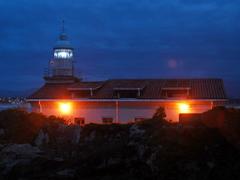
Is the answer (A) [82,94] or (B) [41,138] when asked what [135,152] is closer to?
(B) [41,138]

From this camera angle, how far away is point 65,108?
29047mm

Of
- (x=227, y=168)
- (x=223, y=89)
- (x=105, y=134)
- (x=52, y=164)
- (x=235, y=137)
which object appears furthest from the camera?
(x=223, y=89)

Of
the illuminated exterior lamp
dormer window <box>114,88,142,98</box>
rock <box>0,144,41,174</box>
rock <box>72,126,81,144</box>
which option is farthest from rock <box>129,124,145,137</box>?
dormer window <box>114,88,142,98</box>

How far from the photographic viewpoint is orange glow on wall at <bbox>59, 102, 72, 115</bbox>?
2894 centimetres

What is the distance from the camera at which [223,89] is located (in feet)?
91.0

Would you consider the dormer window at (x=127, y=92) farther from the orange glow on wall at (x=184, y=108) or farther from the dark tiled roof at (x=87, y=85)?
the orange glow on wall at (x=184, y=108)

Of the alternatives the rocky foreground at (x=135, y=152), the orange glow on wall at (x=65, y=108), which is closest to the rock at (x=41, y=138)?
the rocky foreground at (x=135, y=152)

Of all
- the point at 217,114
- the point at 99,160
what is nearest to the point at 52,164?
the point at 99,160

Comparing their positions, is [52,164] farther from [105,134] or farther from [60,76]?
[60,76]

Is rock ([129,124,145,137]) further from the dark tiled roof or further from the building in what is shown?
the dark tiled roof

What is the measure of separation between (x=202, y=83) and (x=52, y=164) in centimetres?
1311

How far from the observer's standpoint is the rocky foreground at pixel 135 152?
667 inches

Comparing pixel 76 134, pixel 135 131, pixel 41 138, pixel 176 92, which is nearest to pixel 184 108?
pixel 176 92

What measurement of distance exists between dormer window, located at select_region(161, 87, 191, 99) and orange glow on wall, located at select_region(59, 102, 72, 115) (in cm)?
607
